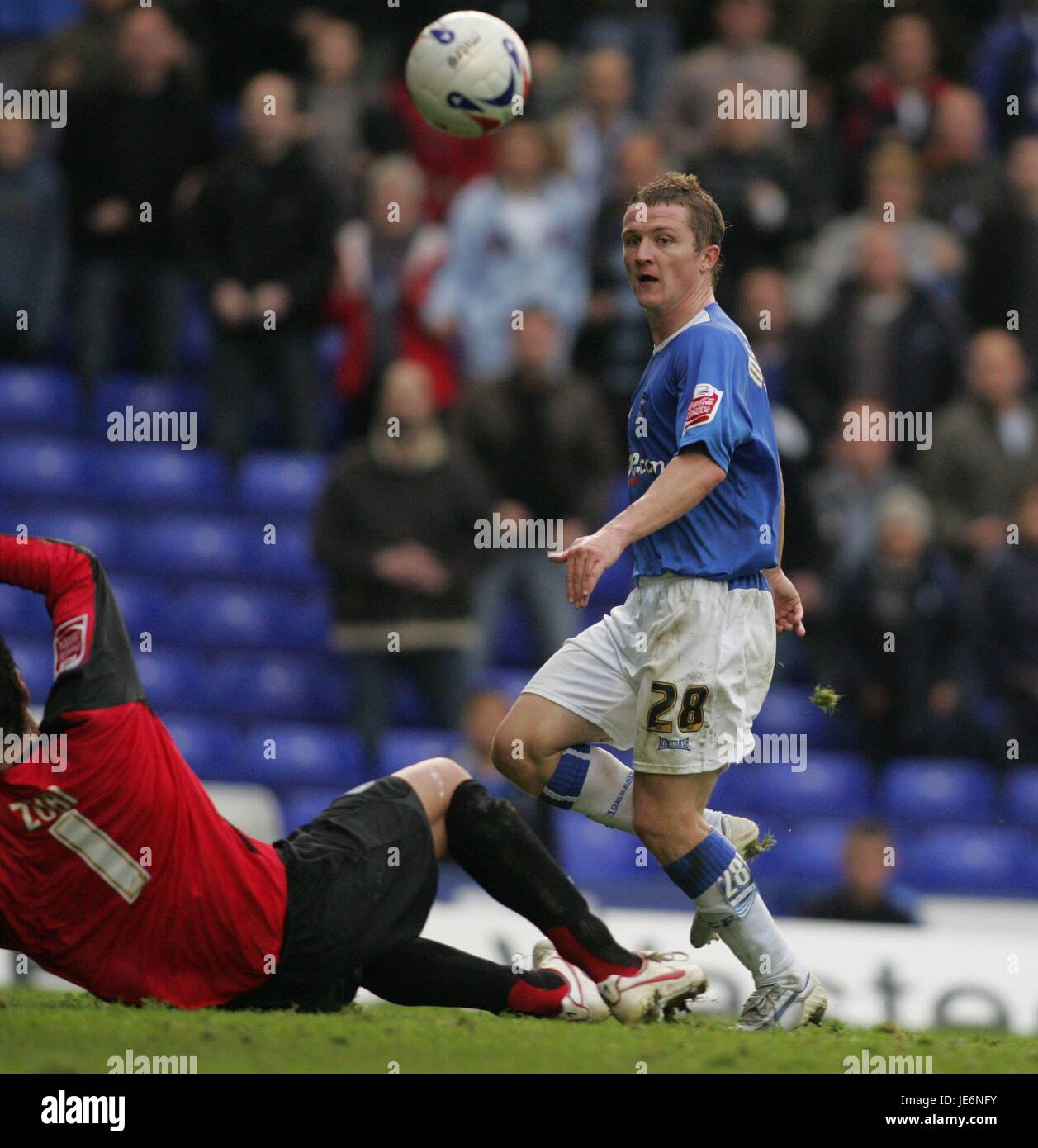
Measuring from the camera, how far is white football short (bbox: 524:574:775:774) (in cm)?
615

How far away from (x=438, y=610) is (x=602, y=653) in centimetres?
517

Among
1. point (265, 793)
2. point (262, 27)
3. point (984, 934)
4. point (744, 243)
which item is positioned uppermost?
point (262, 27)

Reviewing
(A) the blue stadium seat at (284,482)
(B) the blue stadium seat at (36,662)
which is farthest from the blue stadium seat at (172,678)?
(A) the blue stadium seat at (284,482)

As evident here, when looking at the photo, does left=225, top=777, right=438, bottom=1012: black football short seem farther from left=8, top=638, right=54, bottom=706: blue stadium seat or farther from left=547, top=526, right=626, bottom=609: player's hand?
left=8, top=638, right=54, bottom=706: blue stadium seat

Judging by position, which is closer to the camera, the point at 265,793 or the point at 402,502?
the point at 265,793

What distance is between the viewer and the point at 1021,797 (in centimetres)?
1176

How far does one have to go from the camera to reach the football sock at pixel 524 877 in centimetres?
626

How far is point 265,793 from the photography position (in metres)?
10.9

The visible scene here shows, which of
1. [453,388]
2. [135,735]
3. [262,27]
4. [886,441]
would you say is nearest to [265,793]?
[453,388]

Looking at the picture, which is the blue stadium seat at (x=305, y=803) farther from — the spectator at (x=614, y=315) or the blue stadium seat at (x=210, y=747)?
the spectator at (x=614, y=315)

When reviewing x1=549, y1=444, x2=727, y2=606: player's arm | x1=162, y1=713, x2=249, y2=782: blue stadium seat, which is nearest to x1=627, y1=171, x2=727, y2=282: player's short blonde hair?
x1=549, y1=444, x2=727, y2=606: player's arm

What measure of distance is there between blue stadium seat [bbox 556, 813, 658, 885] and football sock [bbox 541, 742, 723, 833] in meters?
4.62

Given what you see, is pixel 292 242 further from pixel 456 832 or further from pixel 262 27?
pixel 456 832

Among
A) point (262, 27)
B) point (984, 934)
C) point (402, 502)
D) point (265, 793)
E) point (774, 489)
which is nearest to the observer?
point (774, 489)
